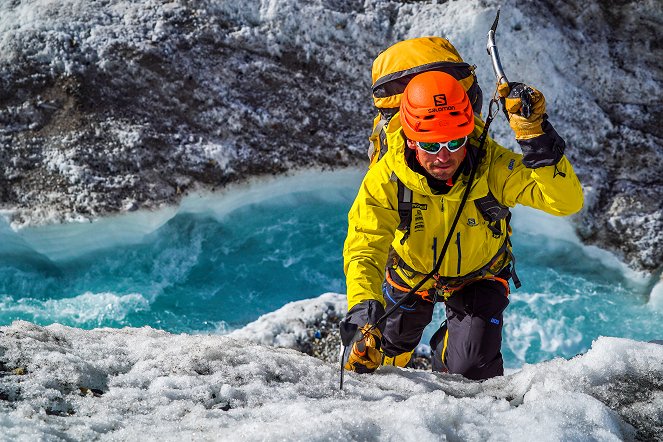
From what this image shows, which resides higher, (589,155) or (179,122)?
(179,122)

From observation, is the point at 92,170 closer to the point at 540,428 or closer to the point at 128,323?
the point at 128,323

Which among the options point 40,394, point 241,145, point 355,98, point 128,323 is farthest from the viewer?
point 355,98

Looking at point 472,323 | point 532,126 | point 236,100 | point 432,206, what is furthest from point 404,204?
point 236,100

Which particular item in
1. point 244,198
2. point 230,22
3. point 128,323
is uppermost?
point 230,22

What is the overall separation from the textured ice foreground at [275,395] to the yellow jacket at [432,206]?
0.76m

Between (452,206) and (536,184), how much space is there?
57cm

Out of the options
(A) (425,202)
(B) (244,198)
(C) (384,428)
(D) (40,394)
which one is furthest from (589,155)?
(D) (40,394)

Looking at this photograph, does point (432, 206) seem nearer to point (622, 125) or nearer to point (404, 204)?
point (404, 204)

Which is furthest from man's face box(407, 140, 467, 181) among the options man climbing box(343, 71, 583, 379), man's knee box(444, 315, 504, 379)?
man's knee box(444, 315, 504, 379)

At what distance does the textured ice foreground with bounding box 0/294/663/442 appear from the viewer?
2426 mm

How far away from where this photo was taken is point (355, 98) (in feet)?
30.8

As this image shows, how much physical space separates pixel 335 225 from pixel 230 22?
3.97 m

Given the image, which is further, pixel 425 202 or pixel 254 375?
pixel 425 202

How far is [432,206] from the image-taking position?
4.05m
